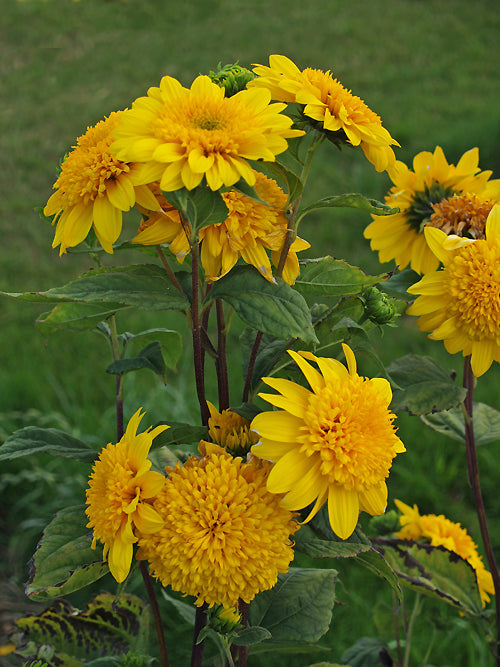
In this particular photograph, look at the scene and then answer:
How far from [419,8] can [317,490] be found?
4.35 metres

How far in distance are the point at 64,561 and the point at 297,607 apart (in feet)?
1.02

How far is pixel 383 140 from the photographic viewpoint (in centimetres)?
62

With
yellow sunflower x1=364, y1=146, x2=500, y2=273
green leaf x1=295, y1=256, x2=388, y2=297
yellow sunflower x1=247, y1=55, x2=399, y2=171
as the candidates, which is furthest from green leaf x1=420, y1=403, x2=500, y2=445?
yellow sunflower x1=247, y1=55, x2=399, y2=171

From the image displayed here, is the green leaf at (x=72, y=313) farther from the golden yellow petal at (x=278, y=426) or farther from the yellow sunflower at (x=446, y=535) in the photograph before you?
the yellow sunflower at (x=446, y=535)

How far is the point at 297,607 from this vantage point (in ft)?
2.72

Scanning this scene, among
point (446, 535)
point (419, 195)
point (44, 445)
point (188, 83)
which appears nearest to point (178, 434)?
point (44, 445)

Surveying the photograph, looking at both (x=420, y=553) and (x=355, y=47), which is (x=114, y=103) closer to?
(x=355, y=47)

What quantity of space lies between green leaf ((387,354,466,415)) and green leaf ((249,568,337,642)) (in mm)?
248

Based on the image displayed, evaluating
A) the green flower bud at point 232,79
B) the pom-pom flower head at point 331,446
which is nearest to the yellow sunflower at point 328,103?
the green flower bud at point 232,79

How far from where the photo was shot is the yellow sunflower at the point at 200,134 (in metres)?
0.53

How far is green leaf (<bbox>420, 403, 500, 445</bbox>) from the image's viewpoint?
3.36 feet

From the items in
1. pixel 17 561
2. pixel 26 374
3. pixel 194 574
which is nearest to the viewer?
pixel 194 574

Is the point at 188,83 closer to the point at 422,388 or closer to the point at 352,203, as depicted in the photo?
the point at 422,388

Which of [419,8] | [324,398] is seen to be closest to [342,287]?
[324,398]
